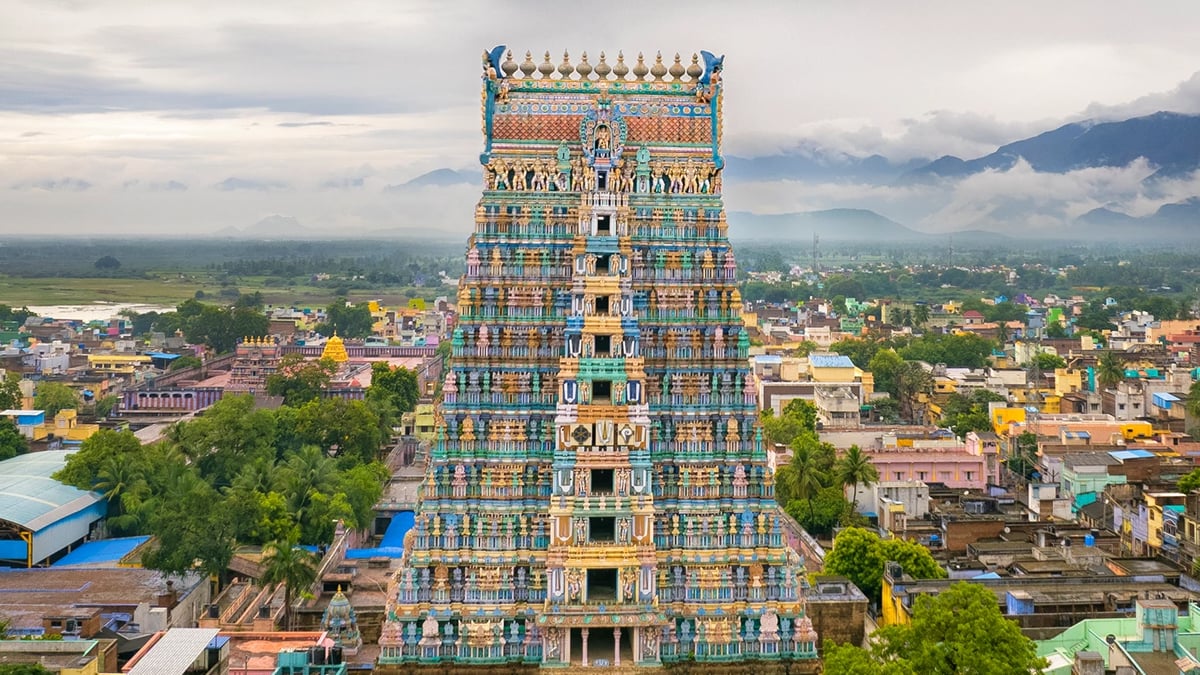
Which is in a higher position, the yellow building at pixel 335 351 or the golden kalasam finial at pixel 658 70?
the golden kalasam finial at pixel 658 70

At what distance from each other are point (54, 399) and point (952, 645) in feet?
221

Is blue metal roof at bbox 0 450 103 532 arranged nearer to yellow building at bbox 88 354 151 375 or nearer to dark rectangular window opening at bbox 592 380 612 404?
dark rectangular window opening at bbox 592 380 612 404

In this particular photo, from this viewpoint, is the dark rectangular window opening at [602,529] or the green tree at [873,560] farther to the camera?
the green tree at [873,560]

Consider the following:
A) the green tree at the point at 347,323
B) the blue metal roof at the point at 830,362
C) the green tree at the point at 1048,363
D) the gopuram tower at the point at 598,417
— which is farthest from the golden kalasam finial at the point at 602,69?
the green tree at the point at 347,323

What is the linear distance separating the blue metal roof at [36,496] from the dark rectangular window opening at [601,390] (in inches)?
991

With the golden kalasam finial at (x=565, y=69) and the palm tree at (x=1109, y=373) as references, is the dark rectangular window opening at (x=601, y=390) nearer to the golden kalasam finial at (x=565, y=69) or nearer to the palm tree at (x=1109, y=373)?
the golden kalasam finial at (x=565, y=69)

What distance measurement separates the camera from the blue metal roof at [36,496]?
4488 cm

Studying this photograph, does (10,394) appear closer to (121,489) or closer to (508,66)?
(121,489)

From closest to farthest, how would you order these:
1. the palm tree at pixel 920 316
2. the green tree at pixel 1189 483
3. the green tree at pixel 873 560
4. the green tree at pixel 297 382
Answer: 1. the green tree at pixel 873 560
2. the green tree at pixel 1189 483
3. the green tree at pixel 297 382
4. the palm tree at pixel 920 316

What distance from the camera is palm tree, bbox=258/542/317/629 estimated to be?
1491 inches

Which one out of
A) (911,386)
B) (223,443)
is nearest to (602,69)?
(223,443)

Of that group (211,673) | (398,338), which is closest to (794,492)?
(211,673)

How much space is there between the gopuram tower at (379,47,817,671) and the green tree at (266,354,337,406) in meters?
47.0

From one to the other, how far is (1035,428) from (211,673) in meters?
50.0
